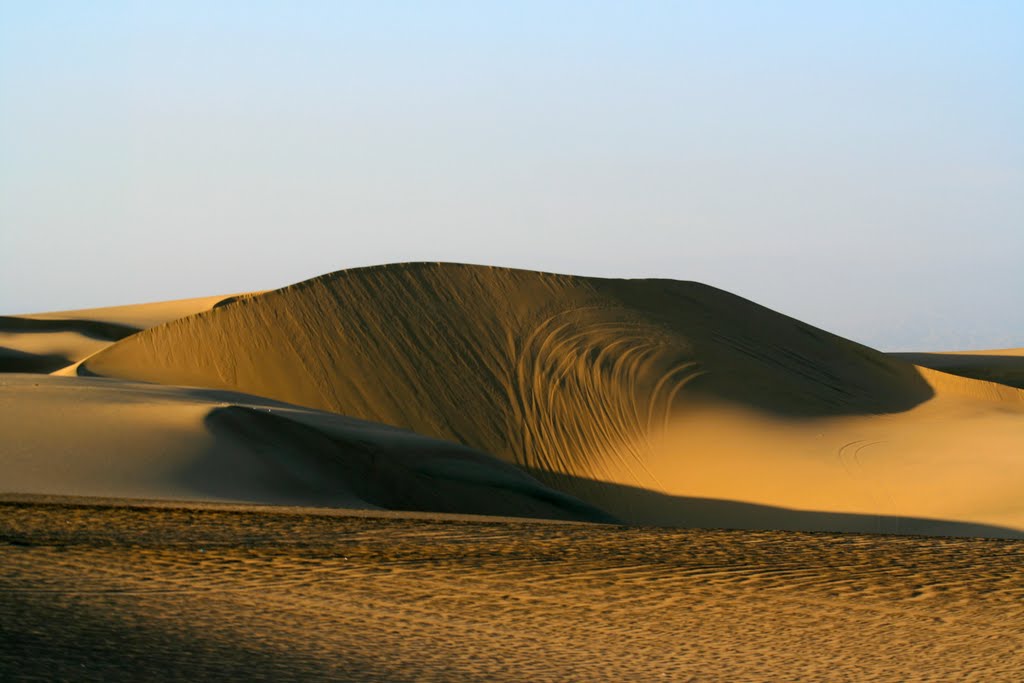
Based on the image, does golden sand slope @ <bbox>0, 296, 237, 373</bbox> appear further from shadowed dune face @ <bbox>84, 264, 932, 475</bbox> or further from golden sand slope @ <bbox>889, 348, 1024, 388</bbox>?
golden sand slope @ <bbox>889, 348, 1024, 388</bbox>

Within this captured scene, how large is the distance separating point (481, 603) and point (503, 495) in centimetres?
891

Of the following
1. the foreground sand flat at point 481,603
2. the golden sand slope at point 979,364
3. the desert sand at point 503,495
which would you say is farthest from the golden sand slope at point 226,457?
the golden sand slope at point 979,364

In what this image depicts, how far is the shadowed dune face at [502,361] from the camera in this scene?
22.5m

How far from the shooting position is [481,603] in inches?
246

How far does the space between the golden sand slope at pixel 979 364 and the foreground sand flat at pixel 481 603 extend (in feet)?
115

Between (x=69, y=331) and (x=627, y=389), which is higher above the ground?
(x=69, y=331)

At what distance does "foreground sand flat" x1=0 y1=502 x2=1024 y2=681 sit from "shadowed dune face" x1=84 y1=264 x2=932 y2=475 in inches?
527

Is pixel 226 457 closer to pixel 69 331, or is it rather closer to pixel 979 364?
pixel 69 331

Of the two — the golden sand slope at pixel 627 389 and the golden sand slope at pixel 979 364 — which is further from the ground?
the golden sand slope at pixel 979 364

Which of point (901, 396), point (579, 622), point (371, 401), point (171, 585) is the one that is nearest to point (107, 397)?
point (371, 401)

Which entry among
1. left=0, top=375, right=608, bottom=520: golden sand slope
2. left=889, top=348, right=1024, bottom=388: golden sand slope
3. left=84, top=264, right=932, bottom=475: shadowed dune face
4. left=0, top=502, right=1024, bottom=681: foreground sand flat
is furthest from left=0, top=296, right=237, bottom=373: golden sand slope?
left=0, top=502, right=1024, bottom=681: foreground sand flat

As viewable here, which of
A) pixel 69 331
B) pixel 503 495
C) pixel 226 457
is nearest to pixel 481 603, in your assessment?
pixel 226 457

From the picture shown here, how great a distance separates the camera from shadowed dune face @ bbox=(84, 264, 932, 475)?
74.0 ft

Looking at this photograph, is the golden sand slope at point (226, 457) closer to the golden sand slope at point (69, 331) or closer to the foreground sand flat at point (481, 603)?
the foreground sand flat at point (481, 603)
